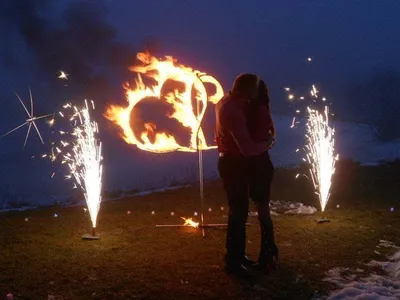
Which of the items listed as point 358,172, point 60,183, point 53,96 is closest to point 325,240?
point 358,172

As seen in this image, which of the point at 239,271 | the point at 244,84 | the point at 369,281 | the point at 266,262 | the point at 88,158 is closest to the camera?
the point at 244,84

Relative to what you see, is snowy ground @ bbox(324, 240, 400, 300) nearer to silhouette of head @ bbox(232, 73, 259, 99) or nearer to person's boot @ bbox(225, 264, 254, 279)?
person's boot @ bbox(225, 264, 254, 279)

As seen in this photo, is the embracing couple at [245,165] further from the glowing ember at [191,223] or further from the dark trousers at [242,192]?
the glowing ember at [191,223]

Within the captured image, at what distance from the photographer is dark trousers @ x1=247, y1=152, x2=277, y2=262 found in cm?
514

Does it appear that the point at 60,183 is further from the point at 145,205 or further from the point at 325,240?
the point at 325,240

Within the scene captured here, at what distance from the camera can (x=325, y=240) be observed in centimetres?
676

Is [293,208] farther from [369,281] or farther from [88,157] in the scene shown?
[88,157]

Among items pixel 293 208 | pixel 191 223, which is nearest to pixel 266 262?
pixel 191 223

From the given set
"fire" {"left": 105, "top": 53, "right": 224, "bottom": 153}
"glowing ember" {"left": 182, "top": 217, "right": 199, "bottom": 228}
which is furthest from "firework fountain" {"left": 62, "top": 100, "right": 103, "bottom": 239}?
"glowing ember" {"left": 182, "top": 217, "right": 199, "bottom": 228}

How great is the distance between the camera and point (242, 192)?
510 centimetres

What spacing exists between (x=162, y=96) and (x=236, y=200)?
2.43 metres

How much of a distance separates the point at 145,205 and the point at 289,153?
15354 millimetres

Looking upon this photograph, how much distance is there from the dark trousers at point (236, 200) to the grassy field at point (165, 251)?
320 millimetres

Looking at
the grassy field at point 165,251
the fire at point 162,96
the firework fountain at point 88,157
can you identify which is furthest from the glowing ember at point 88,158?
the grassy field at point 165,251
